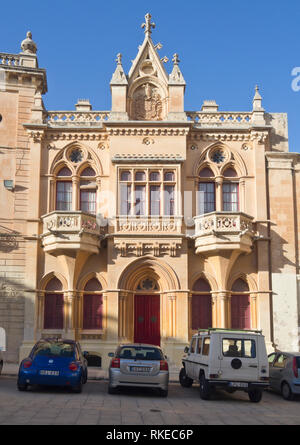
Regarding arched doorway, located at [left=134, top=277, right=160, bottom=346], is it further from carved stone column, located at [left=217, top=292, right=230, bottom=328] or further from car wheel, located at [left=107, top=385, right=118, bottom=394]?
car wheel, located at [left=107, top=385, right=118, bottom=394]

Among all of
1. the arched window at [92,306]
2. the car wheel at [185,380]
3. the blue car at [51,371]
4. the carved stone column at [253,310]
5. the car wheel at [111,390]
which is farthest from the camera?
the arched window at [92,306]

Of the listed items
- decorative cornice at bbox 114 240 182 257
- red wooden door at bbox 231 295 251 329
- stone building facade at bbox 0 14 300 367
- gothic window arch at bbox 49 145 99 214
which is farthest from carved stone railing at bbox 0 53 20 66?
red wooden door at bbox 231 295 251 329

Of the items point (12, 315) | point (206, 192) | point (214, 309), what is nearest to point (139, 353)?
point (214, 309)

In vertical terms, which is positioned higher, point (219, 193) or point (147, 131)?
point (147, 131)

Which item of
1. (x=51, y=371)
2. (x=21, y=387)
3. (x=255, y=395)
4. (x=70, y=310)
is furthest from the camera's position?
(x=70, y=310)

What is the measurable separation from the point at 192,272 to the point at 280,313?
4.55 meters

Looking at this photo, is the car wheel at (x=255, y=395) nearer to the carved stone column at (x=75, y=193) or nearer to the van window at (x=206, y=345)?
the van window at (x=206, y=345)

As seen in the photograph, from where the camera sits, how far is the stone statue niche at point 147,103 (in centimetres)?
2705

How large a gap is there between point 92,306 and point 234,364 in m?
11.6

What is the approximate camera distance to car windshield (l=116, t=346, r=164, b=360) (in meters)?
15.6

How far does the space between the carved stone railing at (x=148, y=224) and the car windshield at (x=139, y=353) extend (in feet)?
32.1

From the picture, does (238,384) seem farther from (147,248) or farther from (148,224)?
(148,224)

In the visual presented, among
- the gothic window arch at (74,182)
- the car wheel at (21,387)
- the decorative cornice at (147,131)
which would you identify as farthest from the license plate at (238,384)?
the decorative cornice at (147,131)

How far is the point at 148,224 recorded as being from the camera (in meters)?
25.3
